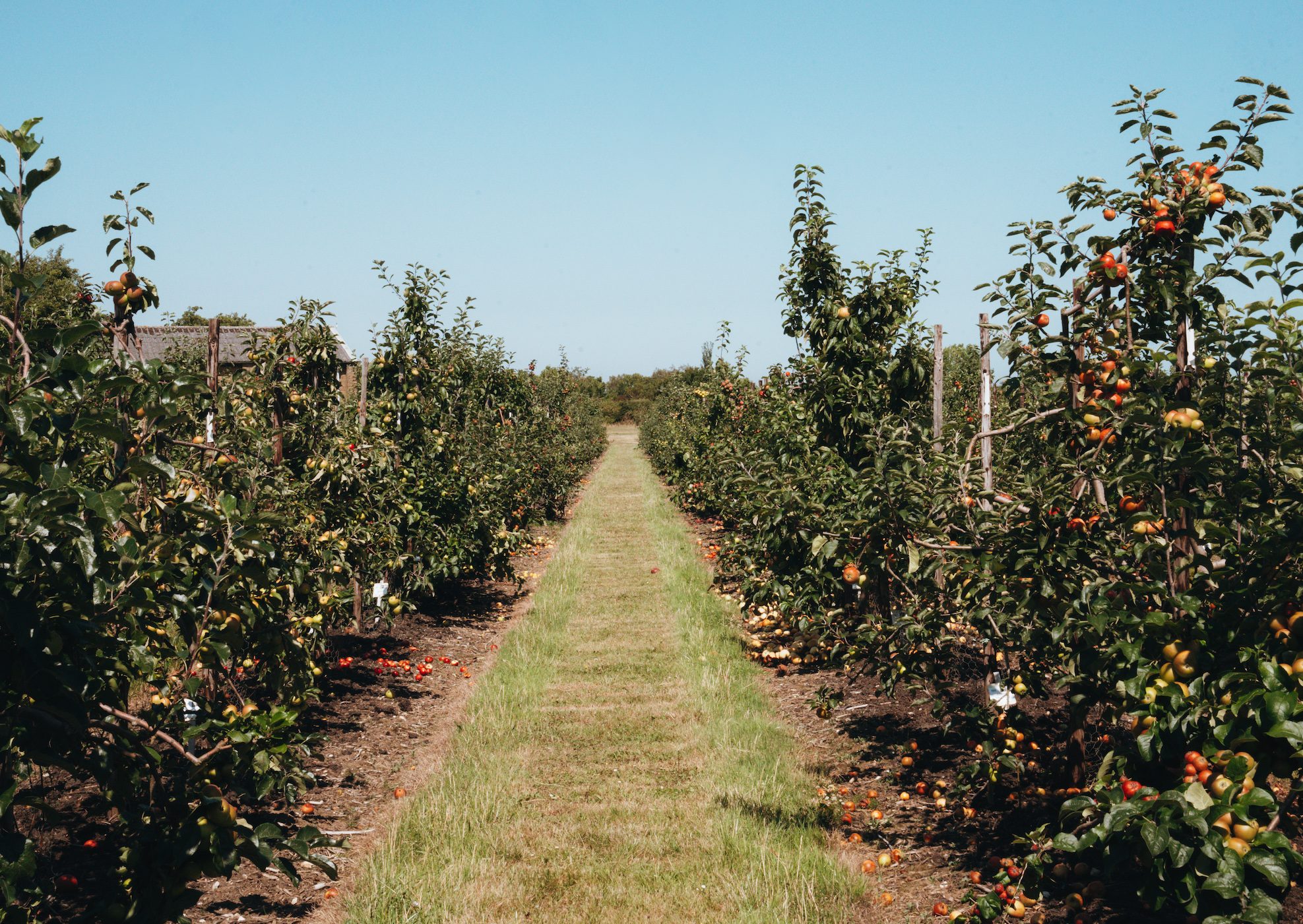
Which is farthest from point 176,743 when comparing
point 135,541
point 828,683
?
point 828,683

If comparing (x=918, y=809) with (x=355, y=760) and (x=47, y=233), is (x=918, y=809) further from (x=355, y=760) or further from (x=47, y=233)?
(x=47, y=233)

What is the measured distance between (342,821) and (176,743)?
2.43 meters

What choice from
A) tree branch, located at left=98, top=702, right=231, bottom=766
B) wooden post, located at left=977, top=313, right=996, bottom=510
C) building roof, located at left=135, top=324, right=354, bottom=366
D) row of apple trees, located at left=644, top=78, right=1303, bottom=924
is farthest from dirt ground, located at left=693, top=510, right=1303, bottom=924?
building roof, located at left=135, top=324, right=354, bottom=366

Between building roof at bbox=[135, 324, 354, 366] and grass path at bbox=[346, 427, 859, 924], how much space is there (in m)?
2.76

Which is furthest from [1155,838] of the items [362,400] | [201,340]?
[201,340]

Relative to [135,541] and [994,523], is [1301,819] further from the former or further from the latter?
[135,541]

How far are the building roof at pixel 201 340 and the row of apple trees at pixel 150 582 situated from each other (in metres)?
0.17

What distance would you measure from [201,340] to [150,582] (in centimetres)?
1464

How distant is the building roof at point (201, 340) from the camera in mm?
6695

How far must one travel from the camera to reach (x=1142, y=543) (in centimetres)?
288

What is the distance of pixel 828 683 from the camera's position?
7266 millimetres

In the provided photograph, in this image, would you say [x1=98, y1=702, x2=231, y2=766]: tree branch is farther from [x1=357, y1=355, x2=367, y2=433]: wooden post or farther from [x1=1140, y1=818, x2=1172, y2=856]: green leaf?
[x1=357, y1=355, x2=367, y2=433]: wooden post

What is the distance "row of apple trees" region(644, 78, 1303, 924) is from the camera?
97.3 inches

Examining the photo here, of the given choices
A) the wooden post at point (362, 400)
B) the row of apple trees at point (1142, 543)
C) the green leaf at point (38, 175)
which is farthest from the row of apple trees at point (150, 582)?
the row of apple trees at point (1142, 543)
